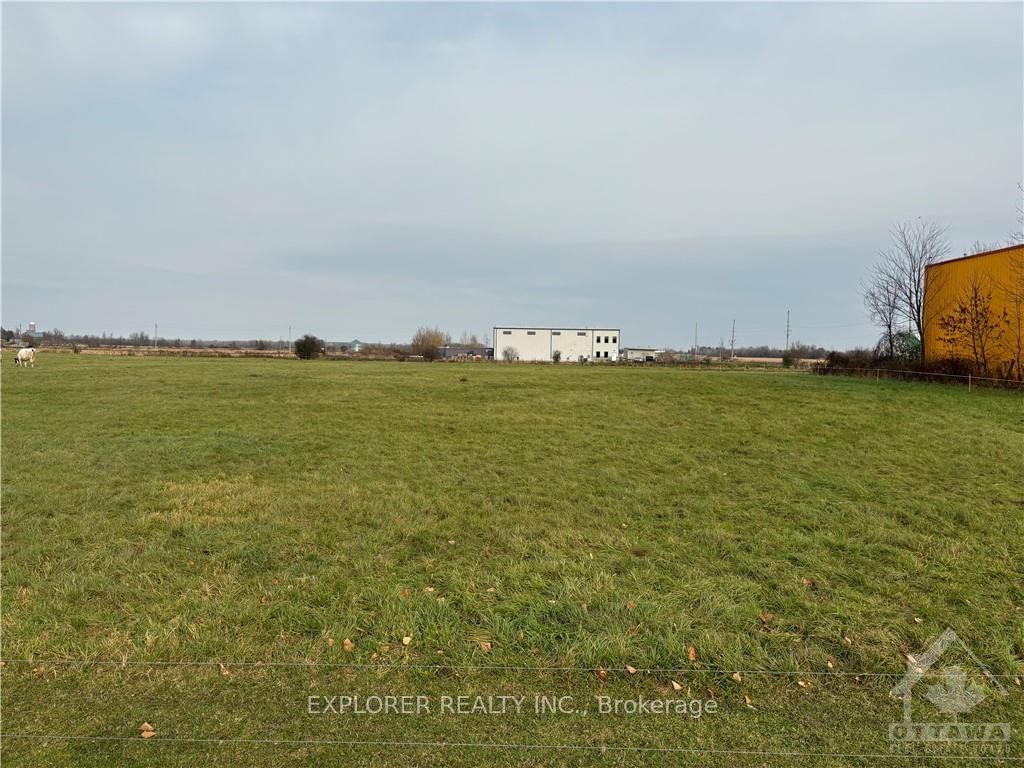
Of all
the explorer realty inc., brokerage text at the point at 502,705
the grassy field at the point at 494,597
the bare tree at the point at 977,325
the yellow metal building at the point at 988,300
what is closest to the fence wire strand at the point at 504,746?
the grassy field at the point at 494,597

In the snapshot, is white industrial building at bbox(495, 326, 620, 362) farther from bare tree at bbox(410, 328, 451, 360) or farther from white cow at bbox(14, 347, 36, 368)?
white cow at bbox(14, 347, 36, 368)

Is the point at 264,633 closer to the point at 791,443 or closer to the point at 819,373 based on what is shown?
the point at 791,443

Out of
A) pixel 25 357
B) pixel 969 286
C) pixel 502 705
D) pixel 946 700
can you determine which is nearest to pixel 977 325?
pixel 969 286

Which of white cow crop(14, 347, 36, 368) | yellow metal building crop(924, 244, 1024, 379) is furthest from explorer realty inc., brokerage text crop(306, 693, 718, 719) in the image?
white cow crop(14, 347, 36, 368)

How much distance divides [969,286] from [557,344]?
7602cm

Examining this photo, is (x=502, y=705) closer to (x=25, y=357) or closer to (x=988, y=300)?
(x=988, y=300)

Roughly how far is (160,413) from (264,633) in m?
13.8

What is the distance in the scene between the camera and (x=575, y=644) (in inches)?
136

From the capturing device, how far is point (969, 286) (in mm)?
22391

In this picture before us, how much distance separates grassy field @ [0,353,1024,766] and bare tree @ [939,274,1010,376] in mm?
15854

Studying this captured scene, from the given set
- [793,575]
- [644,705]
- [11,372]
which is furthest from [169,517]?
[11,372]

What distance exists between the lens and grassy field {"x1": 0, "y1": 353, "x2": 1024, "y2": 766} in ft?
8.79

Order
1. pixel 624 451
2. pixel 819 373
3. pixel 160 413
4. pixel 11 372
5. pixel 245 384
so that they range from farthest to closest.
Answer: pixel 819 373, pixel 11 372, pixel 245 384, pixel 160 413, pixel 624 451

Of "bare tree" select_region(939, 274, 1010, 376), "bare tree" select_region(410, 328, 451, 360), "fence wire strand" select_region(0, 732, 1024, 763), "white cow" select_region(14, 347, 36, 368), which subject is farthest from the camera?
"bare tree" select_region(410, 328, 451, 360)
